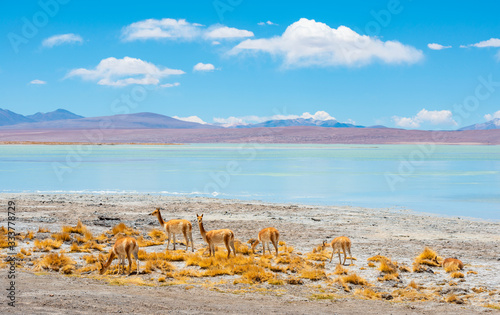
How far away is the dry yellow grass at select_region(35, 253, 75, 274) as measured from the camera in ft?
32.0

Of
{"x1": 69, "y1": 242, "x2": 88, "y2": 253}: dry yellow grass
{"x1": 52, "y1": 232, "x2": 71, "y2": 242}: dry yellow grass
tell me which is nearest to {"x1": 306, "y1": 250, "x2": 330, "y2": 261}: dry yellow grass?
{"x1": 69, "y1": 242, "x2": 88, "y2": 253}: dry yellow grass

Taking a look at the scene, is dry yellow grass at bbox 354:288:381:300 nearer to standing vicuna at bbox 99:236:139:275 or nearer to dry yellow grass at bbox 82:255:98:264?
standing vicuna at bbox 99:236:139:275

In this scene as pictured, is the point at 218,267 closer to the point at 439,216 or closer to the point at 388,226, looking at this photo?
the point at 388,226

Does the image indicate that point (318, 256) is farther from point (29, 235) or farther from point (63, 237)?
point (29, 235)

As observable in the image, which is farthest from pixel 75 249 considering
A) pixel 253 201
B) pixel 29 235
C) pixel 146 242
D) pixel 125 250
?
pixel 253 201

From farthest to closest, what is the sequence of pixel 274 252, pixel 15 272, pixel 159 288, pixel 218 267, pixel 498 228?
pixel 498 228 < pixel 274 252 < pixel 218 267 < pixel 15 272 < pixel 159 288

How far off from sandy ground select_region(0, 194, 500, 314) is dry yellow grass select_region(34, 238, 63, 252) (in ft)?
1.90

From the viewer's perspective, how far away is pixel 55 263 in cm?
991

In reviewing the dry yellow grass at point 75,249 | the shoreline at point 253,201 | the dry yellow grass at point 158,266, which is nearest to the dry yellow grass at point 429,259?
the dry yellow grass at point 158,266

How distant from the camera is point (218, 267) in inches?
387

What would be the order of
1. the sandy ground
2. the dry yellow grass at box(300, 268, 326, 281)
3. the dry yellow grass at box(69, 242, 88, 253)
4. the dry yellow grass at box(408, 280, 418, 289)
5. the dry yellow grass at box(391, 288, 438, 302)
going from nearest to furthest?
the sandy ground < the dry yellow grass at box(391, 288, 438, 302) < the dry yellow grass at box(408, 280, 418, 289) < the dry yellow grass at box(300, 268, 326, 281) < the dry yellow grass at box(69, 242, 88, 253)

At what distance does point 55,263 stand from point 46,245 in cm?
194

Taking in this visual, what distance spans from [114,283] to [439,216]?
14.2 metres

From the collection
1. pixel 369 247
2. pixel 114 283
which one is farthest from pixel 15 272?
pixel 369 247
